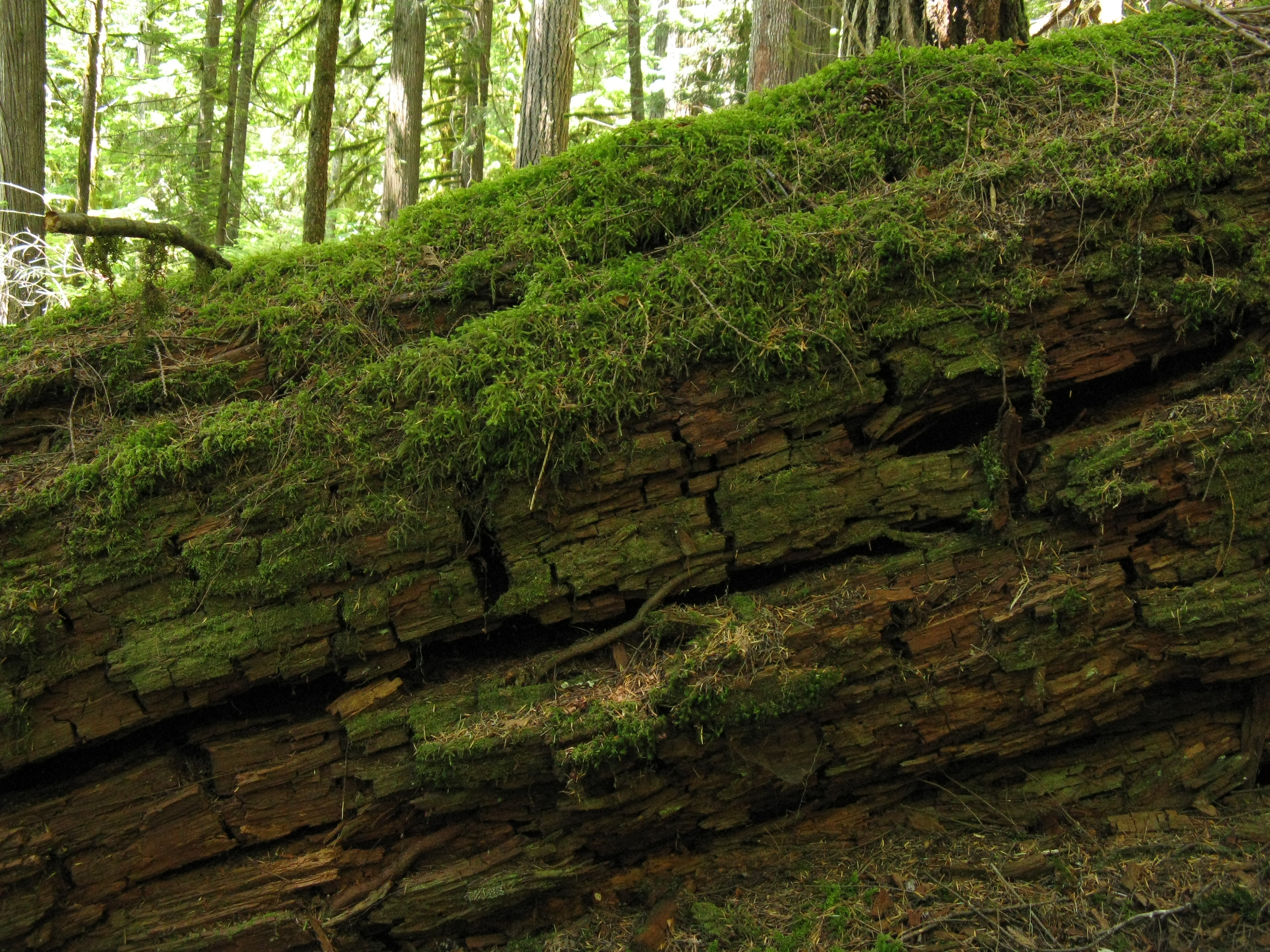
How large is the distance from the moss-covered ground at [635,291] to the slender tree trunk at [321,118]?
333cm

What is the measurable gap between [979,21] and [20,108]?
8.29 metres

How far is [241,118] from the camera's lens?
14102mm

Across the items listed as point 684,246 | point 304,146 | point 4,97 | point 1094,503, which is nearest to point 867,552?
point 1094,503

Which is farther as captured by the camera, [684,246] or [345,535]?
[684,246]

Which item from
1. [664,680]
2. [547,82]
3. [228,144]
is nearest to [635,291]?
[664,680]

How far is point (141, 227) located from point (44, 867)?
127 inches

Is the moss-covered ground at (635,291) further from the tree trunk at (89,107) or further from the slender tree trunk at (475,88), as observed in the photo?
the tree trunk at (89,107)

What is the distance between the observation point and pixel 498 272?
433 centimetres

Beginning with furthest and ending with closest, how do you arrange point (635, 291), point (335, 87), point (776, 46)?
point (335, 87) < point (776, 46) < point (635, 291)

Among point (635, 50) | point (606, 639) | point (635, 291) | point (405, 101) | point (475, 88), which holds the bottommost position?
point (606, 639)

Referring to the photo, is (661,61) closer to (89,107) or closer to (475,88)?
(475,88)

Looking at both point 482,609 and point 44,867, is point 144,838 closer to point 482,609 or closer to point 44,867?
point 44,867

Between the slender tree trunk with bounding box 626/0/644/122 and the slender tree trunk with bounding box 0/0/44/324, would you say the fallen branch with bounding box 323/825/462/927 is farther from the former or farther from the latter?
the slender tree trunk with bounding box 626/0/644/122

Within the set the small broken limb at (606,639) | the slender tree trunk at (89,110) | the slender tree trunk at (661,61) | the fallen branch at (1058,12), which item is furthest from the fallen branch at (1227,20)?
the slender tree trunk at (89,110)
